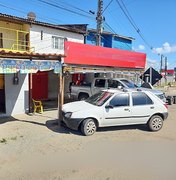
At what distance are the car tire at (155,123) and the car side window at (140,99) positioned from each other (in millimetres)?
663

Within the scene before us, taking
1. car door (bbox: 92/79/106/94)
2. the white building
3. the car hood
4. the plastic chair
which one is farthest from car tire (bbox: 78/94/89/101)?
the car hood

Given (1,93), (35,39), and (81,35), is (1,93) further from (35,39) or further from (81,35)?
(81,35)

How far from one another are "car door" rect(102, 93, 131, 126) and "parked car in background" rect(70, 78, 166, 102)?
518 cm

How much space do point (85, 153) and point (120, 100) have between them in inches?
129

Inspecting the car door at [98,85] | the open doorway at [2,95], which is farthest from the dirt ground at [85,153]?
the car door at [98,85]

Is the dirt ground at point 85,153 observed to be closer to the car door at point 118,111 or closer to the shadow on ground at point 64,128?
the shadow on ground at point 64,128

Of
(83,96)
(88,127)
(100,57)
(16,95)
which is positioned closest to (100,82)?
(83,96)

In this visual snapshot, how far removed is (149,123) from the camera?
10.5 m

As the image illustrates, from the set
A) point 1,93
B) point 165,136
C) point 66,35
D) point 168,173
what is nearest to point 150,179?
point 168,173

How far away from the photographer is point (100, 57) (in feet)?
55.0

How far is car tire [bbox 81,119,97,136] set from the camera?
31.2 ft

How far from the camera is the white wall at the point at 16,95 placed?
13180 mm

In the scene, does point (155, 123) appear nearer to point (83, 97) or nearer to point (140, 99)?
point (140, 99)

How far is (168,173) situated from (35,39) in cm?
1528
